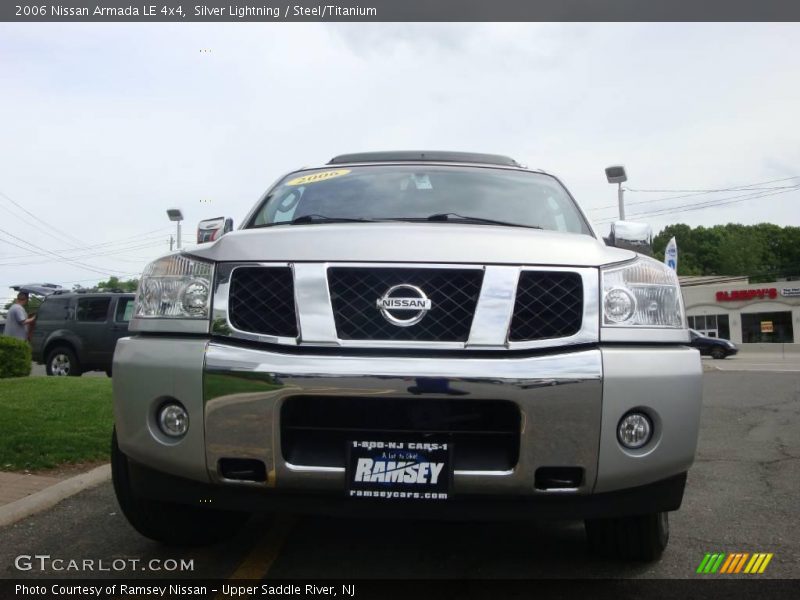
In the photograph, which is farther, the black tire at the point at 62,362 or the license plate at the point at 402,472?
the black tire at the point at 62,362

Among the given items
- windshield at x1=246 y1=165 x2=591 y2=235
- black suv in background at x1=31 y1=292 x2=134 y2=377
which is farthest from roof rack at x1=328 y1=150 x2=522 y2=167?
black suv in background at x1=31 y1=292 x2=134 y2=377

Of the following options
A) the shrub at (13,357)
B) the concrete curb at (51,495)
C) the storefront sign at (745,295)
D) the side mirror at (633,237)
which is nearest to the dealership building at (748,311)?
the storefront sign at (745,295)

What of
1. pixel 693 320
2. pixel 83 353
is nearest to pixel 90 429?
pixel 83 353

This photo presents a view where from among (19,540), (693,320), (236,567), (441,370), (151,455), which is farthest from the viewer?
(693,320)

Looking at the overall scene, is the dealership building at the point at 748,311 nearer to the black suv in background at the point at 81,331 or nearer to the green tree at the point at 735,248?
the green tree at the point at 735,248

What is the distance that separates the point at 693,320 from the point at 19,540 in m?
A: 52.9

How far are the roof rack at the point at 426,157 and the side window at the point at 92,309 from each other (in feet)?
39.3

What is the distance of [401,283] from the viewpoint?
2684 millimetres

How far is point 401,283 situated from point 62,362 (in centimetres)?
1455

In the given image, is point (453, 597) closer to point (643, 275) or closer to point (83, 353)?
point (643, 275)

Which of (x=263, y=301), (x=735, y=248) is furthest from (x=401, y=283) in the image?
(x=735, y=248)

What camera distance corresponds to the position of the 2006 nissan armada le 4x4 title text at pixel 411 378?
8.28ft

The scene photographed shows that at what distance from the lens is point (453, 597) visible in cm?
279

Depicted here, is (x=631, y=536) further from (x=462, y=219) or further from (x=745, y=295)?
(x=745, y=295)
